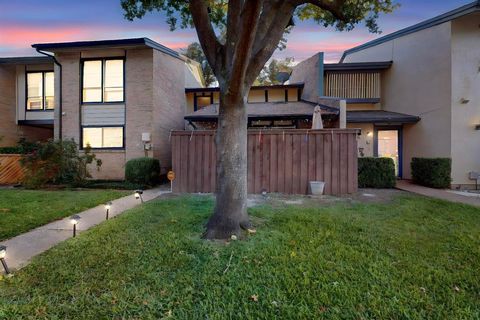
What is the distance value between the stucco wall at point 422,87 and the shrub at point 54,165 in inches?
586

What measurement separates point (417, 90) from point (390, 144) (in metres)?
2.79

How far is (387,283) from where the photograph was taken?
273cm

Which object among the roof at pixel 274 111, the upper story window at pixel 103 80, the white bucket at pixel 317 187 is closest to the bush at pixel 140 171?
the roof at pixel 274 111

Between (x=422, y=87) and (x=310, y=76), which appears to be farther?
(x=310, y=76)

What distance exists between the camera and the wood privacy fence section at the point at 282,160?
8.40 m

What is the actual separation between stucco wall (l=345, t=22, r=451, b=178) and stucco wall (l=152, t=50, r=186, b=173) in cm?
1163

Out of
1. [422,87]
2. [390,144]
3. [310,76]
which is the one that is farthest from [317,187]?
[310,76]

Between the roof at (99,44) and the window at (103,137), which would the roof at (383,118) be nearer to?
the roof at (99,44)

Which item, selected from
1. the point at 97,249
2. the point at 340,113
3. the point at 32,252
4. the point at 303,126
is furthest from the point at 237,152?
the point at 303,126

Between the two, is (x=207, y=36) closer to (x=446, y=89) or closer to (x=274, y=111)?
(x=274, y=111)

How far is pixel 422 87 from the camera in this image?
1170 cm

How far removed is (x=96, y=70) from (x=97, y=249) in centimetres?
1194

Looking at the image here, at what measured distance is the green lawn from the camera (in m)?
2.30

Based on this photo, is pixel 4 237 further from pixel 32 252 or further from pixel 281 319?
pixel 281 319
